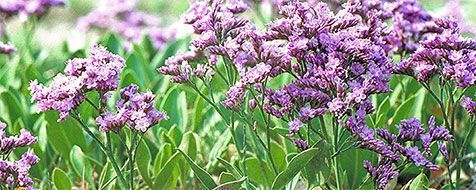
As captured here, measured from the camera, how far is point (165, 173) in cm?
287

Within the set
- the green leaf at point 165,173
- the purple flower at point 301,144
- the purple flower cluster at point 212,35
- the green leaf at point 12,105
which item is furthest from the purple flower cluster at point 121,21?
the purple flower at point 301,144

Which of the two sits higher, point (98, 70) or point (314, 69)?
point (98, 70)

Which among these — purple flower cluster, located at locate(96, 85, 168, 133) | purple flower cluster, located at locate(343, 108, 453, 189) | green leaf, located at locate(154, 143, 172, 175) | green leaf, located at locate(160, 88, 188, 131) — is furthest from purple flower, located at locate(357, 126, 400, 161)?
green leaf, located at locate(160, 88, 188, 131)

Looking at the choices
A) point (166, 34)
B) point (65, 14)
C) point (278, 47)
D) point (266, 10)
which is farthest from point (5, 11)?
point (65, 14)

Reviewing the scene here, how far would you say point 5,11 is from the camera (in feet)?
14.6

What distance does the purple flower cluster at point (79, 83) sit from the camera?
7.59 feet

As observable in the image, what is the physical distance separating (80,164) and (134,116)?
0.95 meters

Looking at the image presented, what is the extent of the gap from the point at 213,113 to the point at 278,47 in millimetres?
1285

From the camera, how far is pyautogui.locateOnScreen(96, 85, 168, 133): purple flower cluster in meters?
2.32

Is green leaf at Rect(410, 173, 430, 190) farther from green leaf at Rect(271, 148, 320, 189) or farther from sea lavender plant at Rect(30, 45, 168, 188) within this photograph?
sea lavender plant at Rect(30, 45, 168, 188)

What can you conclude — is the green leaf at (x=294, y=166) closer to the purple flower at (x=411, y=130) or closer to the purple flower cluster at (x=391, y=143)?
the purple flower cluster at (x=391, y=143)

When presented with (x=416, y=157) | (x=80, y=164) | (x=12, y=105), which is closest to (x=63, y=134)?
(x=80, y=164)

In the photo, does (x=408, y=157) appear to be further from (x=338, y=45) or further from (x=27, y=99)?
(x=27, y=99)

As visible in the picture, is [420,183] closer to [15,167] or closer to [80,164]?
[15,167]
